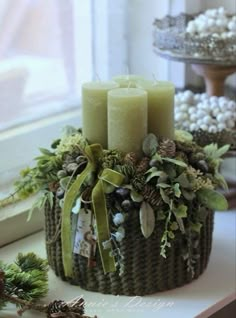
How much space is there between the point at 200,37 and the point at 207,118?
0.42 feet

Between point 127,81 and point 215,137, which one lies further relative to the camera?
point 215,137

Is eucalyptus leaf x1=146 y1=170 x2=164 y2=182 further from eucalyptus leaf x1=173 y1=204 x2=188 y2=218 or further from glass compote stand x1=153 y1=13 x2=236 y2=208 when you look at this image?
glass compote stand x1=153 y1=13 x2=236 y2=208

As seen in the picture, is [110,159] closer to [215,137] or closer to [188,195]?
[188,195]

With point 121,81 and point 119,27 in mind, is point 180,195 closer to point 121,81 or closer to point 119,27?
point 121,81

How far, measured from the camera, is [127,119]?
0.99m

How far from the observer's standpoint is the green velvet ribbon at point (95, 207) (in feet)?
3.15

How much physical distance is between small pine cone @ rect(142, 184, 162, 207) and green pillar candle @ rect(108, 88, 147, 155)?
65 mm

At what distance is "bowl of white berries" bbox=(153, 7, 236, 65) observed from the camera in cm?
124

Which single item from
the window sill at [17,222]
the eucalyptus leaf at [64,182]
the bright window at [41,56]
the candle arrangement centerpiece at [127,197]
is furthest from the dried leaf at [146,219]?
the bright window at [41,56]

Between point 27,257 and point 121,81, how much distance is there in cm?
27

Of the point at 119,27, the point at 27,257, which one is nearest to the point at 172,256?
the point at 27,257

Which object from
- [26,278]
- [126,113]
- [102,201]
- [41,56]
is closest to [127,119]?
[126,113]

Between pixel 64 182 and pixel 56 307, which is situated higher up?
pixel 64 182

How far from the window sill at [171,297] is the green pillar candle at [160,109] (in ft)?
0.68
